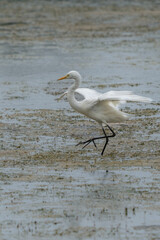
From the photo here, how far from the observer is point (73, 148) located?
11.2 meters

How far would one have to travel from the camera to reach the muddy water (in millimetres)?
7641

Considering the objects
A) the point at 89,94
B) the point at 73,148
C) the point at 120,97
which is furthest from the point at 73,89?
the point at 120,97

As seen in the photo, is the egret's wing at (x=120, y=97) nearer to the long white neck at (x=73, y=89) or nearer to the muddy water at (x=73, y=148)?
the long white neck at (x=73, y=89)

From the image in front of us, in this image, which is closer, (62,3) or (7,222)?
(7,222)

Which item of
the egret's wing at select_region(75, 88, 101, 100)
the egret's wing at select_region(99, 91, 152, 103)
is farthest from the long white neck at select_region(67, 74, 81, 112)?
the egret's wing at select_region(99, 91, 152, 103)

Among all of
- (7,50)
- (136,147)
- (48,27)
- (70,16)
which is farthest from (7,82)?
(70,16)

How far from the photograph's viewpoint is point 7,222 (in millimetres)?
7656

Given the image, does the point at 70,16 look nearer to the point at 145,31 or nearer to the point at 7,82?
the point at 145,31

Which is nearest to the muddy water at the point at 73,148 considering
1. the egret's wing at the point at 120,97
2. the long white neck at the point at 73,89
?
the long white neck at the point at 73,89

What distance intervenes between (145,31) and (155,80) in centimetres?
1147

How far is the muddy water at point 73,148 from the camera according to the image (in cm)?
764

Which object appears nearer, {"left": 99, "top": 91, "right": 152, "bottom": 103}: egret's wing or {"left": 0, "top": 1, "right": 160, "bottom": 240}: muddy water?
{"left": 0, "top": 1, "right": 160, "bottom": 240}: muddy water

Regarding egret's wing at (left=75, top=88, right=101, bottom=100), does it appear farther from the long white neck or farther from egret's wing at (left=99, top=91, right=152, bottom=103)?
egret's wing at (left=99, top=91, right=152, bottom=103)

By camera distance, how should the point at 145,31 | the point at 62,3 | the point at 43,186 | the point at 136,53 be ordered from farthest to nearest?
the point at 62,3
the point at 145,31
the point at 136,53
the point at 43,186
